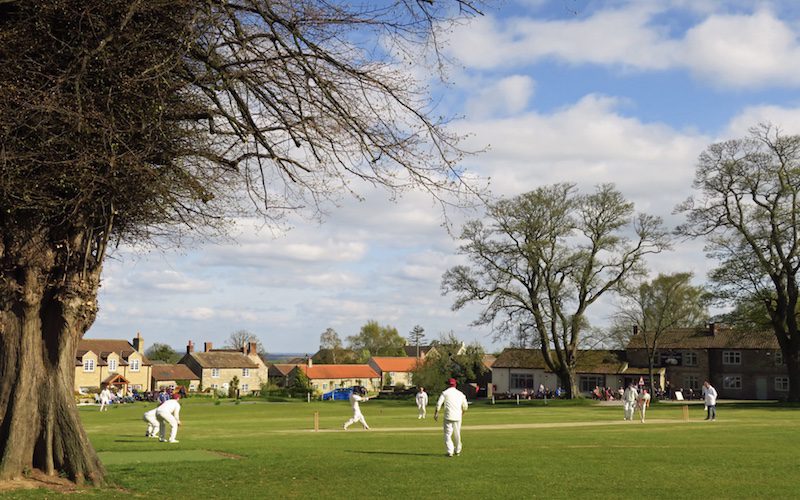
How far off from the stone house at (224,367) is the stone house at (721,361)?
165 feet

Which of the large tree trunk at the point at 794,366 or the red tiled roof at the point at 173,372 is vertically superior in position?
the large tree trunk at the point at 794,366

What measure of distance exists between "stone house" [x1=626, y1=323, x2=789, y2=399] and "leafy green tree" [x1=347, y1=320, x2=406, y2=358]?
73.8m

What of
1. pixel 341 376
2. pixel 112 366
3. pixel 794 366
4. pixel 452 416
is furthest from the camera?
pixel 341 376

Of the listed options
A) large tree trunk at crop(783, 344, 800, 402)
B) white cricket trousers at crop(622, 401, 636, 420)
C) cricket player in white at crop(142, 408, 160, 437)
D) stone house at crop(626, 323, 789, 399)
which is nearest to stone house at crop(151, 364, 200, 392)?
stone house at crop(626, 323, 789, 399)

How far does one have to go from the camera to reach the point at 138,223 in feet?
45.6

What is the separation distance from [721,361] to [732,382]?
2.31 metres

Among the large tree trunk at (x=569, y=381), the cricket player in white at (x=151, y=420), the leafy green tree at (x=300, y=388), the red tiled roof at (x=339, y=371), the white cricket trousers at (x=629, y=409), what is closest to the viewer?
the cricket player in white at (x=151, y=420)

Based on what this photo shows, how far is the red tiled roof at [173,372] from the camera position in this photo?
96625 millimetres

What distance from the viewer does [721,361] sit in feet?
261

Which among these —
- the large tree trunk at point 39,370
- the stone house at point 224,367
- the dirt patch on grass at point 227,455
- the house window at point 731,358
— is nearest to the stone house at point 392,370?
the stone house at point 224,367

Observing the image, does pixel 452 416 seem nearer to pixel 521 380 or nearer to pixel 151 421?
pixel 151 421

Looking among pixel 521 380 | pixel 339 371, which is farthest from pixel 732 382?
pixel 339 371

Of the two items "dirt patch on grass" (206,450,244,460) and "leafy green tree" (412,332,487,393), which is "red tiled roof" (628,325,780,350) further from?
"dirt patch on grass" (206,450,244,460)

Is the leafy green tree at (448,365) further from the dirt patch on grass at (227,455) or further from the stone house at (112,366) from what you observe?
the dirt patch on grass at (227,455)
